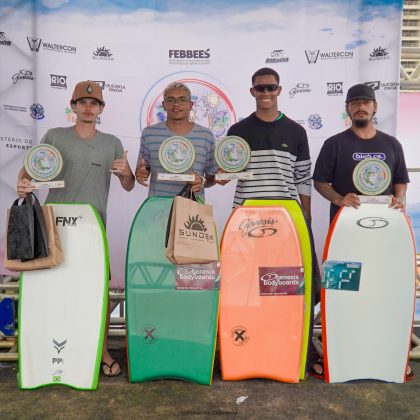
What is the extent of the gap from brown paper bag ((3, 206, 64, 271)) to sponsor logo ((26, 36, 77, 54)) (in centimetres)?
132

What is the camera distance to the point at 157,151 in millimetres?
2346

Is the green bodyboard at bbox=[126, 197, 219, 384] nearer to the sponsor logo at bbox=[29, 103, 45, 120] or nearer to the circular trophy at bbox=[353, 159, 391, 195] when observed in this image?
the circular trophy at bbox=[353, 159, 391, 195]

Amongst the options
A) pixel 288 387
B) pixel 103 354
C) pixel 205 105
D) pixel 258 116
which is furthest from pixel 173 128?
pixel 288 387

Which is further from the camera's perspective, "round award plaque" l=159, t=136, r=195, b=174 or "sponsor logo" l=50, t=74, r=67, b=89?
"sponsor logo" l=50, t=74, r=67, b=89

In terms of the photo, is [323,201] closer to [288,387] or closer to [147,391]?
[288,387]

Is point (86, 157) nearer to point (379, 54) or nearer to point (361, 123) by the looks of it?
point (361, 123)

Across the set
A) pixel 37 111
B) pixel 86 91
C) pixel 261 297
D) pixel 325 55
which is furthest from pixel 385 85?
pixel 37 111

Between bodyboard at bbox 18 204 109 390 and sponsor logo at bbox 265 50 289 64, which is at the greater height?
sponsor logo at bbox 265 50 289 64

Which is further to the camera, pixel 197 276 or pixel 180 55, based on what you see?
pixel 180 55

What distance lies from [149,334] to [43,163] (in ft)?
3.20

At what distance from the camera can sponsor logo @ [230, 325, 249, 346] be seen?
7.48 ft

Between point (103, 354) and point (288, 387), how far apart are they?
976mm

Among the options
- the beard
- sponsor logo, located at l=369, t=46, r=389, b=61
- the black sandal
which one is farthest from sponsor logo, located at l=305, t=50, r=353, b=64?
the black sandal

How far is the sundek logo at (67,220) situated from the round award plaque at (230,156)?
0.76 meters
